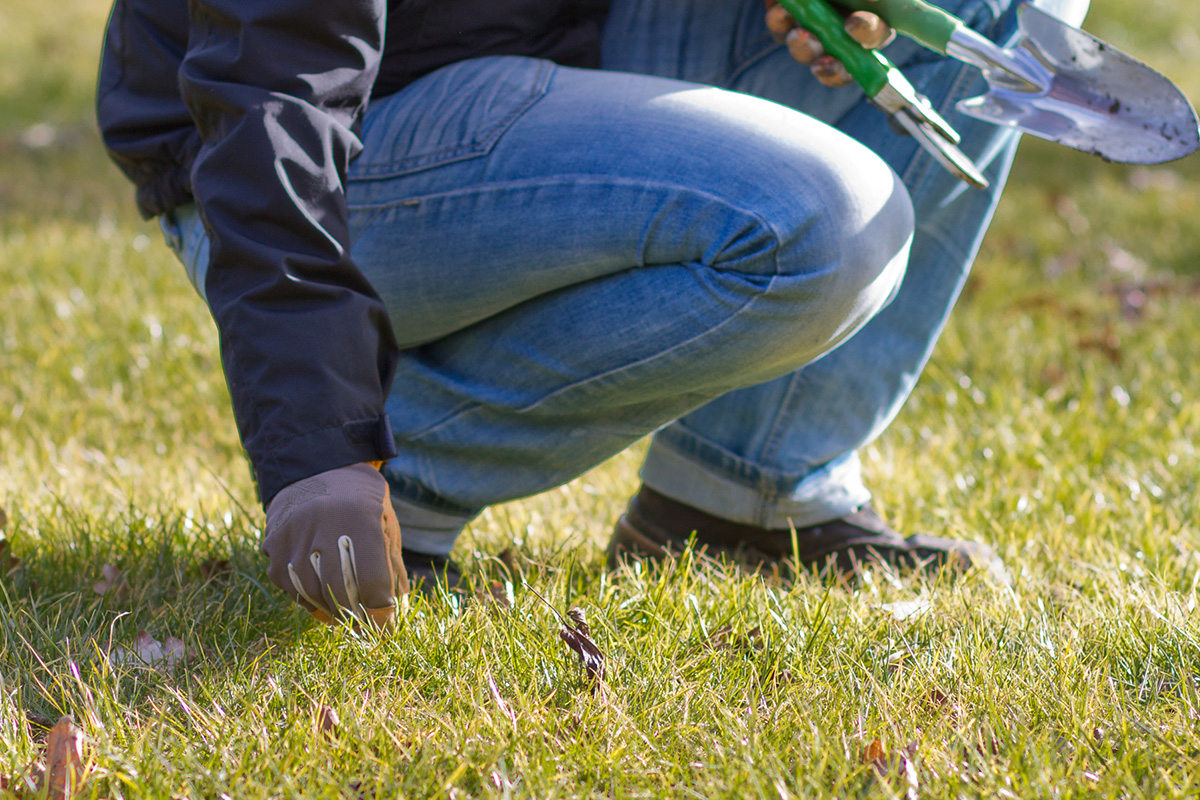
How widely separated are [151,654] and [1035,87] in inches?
61.6

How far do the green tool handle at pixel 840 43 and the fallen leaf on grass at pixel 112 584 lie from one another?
1.34 m

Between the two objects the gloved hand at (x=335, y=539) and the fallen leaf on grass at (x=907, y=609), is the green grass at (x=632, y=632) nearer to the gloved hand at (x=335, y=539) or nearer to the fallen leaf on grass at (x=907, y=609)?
the fallen leaf on grass at (x=907, y=609)

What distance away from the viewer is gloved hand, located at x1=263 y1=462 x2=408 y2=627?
135cm

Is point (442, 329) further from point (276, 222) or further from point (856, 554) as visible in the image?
point (856, 554)

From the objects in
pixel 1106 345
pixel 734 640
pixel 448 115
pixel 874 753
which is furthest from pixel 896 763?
pixel 1106 345

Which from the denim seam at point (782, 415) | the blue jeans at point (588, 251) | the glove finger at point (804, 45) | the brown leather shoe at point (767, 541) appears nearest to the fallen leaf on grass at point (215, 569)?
the blue jeans at point (588, 251)

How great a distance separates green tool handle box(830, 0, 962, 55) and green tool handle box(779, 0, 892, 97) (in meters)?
0.02

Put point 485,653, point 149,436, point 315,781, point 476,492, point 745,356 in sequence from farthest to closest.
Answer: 1. point 149,436
2. point 476,492
3. point 745,356
4. point 485,653
5. point 315,781

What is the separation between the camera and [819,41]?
5.91 feet

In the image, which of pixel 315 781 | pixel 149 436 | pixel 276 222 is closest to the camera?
pixel 315 781

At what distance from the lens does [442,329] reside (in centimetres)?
177

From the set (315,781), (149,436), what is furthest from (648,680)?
(149,436)

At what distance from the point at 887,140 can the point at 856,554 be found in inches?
28.6

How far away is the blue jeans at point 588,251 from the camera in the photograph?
5.25ft
